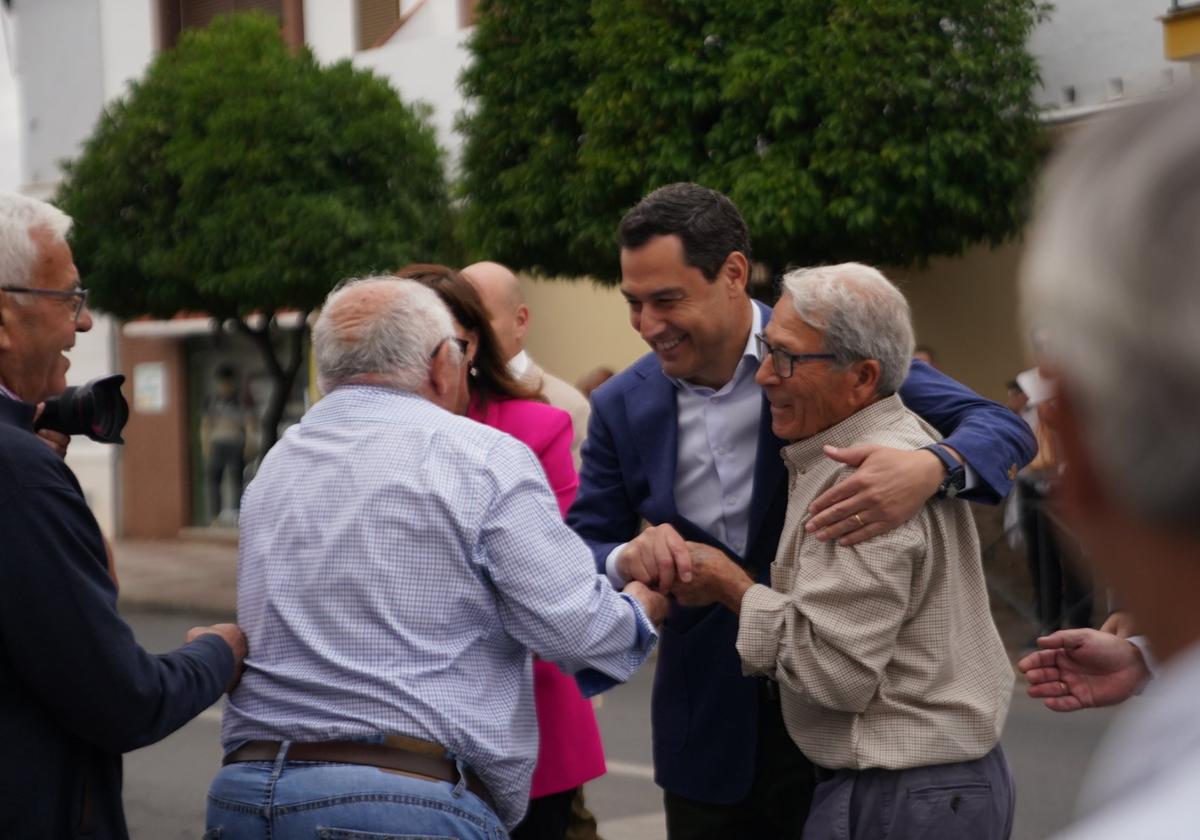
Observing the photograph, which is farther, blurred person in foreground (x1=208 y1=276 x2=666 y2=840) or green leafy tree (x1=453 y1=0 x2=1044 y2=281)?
green leafy tree (x1=453 y1=0 x2=1044 y2=281)

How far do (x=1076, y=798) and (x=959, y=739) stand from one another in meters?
4.56

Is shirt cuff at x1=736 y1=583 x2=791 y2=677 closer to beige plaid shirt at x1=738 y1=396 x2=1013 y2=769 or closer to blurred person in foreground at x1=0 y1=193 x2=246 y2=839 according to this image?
beige plaid shirt at x1=738 y1=396 x2=1013 y2=769

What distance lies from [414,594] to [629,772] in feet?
16.8

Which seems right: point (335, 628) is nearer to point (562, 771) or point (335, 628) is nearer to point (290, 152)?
point (562, 771)

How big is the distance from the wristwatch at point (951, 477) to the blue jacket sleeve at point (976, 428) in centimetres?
3

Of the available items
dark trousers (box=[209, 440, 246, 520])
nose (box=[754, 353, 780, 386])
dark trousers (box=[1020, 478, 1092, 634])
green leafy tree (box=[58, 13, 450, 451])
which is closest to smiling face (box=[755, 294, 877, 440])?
nose (box=[754, 353, 780, 386])

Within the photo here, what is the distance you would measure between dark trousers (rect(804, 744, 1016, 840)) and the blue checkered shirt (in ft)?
1.65

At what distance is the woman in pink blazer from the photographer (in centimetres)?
352

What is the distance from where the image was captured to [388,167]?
15.6 metres

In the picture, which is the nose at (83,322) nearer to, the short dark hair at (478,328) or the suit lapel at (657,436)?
the short dark hair at (478,328)

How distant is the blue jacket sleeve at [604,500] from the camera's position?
347cm

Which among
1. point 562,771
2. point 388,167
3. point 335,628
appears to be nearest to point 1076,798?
point 562,771

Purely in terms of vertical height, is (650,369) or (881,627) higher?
(650,369)

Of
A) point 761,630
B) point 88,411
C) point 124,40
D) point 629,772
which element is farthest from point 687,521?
point 124,40
